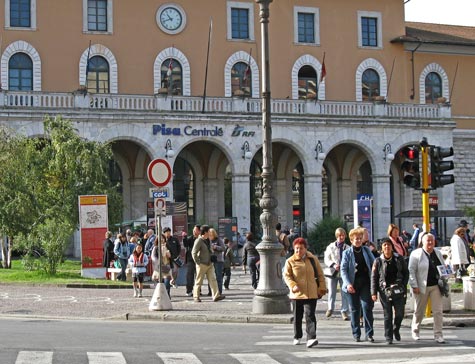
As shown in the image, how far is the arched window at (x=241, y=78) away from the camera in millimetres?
46500

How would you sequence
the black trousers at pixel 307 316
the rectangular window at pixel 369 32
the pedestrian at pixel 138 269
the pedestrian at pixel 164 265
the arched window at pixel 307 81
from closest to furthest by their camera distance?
1. the black trousers at pixel 307 316
2. the pedestrian at pixel 164 265
3. the pedestrian at pixel 138 269
4. the arched window at pixel 307 81
5. the rectangular window at pixel 369 32

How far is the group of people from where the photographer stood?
14180 millimetres

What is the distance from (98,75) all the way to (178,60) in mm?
3901

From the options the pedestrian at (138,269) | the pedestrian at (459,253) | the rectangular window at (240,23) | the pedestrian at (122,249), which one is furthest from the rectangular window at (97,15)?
the pedestrian at (459,253)

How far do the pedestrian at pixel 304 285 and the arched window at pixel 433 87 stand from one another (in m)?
37.6

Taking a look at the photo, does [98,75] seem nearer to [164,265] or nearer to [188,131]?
[188,131]

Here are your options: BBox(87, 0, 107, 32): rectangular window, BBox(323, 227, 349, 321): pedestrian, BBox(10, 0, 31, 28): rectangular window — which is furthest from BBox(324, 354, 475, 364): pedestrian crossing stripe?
BBox(87, 0, 107, 32): rectangular window

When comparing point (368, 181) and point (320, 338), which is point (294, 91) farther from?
point (320, 338)

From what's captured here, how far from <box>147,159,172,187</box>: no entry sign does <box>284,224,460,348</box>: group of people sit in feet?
19.8

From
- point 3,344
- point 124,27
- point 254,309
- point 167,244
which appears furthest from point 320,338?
point 124,27

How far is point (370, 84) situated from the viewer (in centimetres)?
4941

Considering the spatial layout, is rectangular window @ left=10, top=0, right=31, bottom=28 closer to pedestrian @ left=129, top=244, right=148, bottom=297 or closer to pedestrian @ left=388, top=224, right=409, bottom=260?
pedestrian @ left=129, top=244, right=148, bottom=297

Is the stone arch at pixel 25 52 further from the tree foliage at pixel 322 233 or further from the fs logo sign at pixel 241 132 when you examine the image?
the tree foliage at pixel 322 233

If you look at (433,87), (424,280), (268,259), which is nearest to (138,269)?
(268,259)
